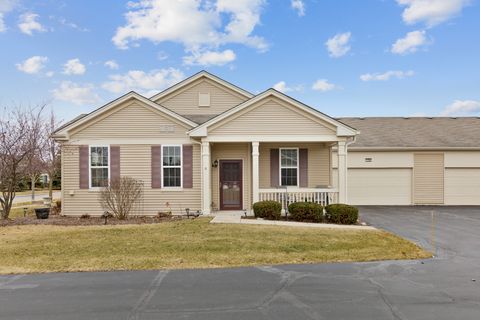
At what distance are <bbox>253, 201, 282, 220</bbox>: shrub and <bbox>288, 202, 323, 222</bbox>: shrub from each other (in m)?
0.57

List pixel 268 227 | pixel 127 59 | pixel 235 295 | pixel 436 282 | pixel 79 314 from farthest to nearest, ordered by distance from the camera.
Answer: pixel 127 59 < pixel 268 227 < pixel 436 282 < pixel 235 295 < pixel 79 314

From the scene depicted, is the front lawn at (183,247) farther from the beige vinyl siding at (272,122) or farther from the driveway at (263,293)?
the beige vinyl siding at (272,122)

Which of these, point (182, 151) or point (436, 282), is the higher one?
point (182, 151)

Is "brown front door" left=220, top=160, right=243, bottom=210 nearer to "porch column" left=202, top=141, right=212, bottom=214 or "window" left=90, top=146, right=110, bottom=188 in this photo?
"porch column" left=202, top=141, right=212, bottom=214

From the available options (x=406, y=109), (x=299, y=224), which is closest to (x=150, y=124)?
(x=299, y=224)

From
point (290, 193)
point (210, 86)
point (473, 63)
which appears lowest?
point (290, 193)

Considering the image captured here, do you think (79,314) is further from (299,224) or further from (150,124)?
(150,124)

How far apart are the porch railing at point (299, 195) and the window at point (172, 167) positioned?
3.62 m

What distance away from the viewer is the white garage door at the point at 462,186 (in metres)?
19.0

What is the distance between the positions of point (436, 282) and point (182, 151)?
10.7 m

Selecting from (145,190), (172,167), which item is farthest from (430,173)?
(145,190)

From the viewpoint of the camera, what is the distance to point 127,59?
22.4 m

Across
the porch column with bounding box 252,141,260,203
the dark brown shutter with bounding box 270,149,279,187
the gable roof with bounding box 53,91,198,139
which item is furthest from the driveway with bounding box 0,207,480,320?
the gable roof with bounding box 53,91,198,139

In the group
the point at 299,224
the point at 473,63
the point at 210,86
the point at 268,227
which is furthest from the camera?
the point at 473,63
